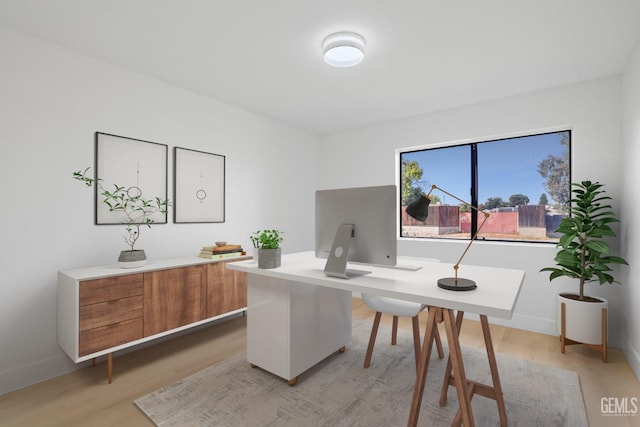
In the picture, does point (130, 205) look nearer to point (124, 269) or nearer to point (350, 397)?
point (124, 269)

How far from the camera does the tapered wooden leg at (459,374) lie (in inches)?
55.4

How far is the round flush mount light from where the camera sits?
7.43 ft

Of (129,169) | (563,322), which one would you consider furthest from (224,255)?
(563,322)

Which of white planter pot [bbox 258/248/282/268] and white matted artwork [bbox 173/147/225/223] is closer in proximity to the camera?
white planter pot [bbox 258/248/282/268]

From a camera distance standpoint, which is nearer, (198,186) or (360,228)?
(360,228)

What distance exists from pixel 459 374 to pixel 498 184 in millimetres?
2908

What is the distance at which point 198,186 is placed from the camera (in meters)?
3.34

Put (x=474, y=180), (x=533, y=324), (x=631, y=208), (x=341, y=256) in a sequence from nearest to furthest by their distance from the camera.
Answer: (x=341, y=256) < (x=631, y=208) < (x=533, y=324) < (x=474, y=180)

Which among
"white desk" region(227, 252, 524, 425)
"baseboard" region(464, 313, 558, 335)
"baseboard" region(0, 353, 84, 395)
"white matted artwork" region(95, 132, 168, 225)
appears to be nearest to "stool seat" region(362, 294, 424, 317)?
"white desk" region(227, 252, 524, 425)

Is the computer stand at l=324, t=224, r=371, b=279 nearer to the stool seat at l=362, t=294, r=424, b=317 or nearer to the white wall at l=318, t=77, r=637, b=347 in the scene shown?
the stool seat at l=362, t=294, r=424, b=317

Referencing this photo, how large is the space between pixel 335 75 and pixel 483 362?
294 centimetres

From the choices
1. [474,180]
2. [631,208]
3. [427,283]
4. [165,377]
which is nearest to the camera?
[427,283]

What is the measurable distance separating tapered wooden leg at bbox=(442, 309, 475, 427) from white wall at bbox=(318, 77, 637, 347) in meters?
0.59

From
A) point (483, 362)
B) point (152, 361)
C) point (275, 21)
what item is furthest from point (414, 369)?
point (275, 21)
